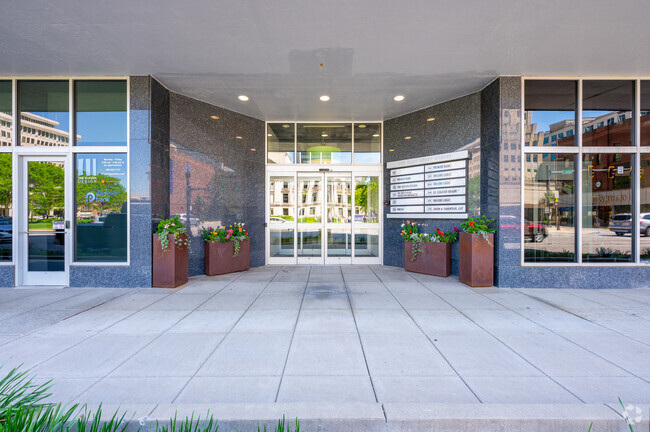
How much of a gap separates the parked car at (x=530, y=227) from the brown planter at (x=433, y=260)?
1.30 metres

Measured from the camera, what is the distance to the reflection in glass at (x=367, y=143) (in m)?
8.62

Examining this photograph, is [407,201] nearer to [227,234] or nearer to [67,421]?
[227,234]

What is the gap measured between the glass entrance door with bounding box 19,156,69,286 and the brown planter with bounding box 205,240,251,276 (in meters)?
2.62

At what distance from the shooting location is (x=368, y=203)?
8648mm

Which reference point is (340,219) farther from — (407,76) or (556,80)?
(556,80)

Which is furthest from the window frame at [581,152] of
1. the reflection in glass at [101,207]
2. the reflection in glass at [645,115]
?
the reflection in glass at [101,207]

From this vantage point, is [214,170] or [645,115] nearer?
[645,115]

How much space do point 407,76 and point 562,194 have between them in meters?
3.95

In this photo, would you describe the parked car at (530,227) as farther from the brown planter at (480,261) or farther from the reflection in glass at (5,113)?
the reflection in glass at (5,113)

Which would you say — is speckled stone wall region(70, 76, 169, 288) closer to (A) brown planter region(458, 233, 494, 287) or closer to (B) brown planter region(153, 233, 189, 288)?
(B) brown planter region(153, 233, 189, 288)

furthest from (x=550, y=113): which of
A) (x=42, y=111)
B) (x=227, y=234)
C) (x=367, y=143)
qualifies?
(x=42, y=111)

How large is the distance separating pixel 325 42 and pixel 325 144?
4086mm

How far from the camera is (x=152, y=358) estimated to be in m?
3.01

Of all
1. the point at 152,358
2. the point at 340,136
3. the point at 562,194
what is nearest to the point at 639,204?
the point at 562,194
